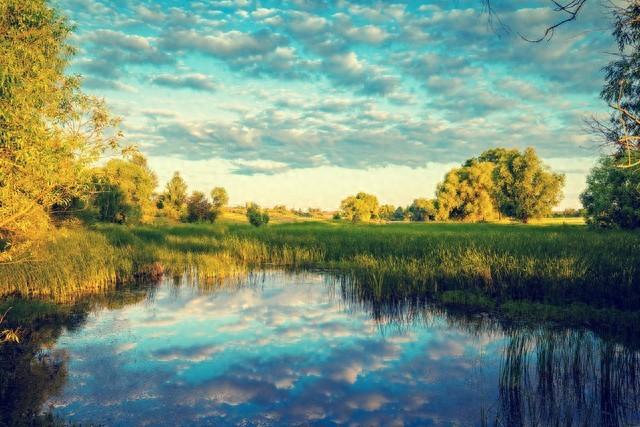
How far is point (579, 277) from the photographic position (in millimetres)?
12203

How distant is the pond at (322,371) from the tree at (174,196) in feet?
193

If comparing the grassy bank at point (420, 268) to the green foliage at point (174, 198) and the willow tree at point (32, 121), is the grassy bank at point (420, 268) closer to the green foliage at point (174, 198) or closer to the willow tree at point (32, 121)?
the willow tree at point (32, 121)

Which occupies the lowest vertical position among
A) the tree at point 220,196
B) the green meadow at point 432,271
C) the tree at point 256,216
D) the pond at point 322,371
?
the pond at point 322,371

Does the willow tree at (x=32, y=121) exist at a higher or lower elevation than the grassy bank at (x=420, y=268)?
higher

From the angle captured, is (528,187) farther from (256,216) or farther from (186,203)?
(186,203)

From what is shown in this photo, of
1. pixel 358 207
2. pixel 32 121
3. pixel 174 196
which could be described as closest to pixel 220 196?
pixel 174 196

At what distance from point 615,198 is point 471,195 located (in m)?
29.9

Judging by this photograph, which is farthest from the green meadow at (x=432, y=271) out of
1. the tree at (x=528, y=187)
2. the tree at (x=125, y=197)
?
the tree at (x=528, y=187)

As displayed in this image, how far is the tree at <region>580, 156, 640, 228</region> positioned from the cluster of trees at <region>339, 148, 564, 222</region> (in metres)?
19.8

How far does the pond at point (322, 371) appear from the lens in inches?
232

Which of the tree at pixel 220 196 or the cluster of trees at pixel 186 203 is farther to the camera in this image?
the tree at pixel 220 196

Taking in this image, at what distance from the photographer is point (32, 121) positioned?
27.3 feet

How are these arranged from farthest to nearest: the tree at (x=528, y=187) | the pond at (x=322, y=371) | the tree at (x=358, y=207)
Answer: the tree at (x=358, y=207) → the tree at (x=528, y=187) → the pond at (x=322, y=371)

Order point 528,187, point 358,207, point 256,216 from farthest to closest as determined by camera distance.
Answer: point 358,207 → point 528,187 → point 256,216
